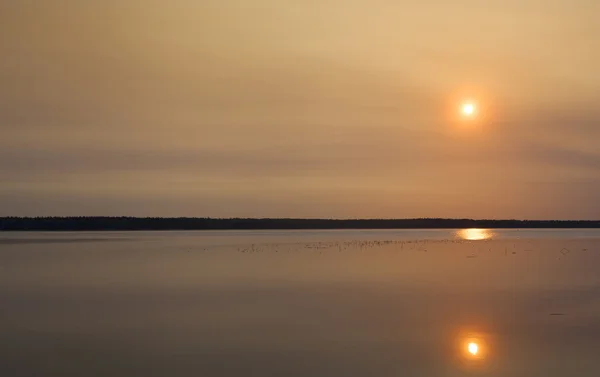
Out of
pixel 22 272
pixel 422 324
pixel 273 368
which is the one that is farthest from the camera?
pixel 22 272

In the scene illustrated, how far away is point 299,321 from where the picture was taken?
21984 millimetres

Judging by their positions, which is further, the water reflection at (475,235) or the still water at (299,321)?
the water reflection at (475,235)

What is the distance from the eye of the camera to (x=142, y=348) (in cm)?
1788

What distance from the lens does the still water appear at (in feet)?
53.1

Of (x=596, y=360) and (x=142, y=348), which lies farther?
(x=142, y=348)

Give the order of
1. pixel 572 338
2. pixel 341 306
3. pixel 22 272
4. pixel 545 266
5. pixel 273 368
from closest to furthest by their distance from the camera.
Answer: pixel 273 368 < pixel 572 338 < pixel 341 306 < pixel 22 272 < pixel 545 266

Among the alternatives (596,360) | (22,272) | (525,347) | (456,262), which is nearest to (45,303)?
(22,272)

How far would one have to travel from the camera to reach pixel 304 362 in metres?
16.3

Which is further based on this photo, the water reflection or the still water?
the water reflection

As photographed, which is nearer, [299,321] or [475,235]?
[299,321]

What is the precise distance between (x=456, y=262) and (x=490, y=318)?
23.4 metres

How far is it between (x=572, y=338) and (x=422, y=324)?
415 cm

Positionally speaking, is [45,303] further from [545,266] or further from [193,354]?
[545,266]

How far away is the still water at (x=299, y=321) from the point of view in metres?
16.2
